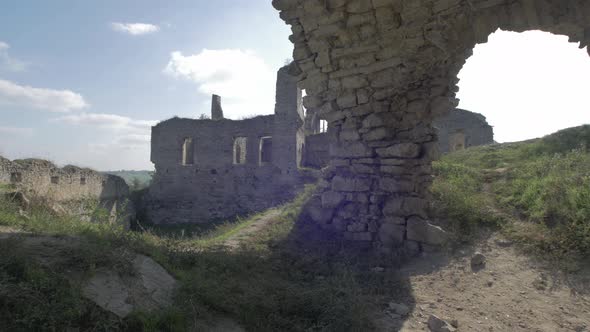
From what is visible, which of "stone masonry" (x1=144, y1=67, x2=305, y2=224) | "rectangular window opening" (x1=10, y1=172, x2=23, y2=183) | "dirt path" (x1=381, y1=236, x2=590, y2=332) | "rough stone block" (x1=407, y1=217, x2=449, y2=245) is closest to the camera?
"dirt path" (x1=381, y1=236, x2=590, y2=332)

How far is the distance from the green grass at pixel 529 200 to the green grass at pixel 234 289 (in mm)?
1767

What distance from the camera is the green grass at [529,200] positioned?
4.32 m

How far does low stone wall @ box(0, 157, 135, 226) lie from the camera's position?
963 cm

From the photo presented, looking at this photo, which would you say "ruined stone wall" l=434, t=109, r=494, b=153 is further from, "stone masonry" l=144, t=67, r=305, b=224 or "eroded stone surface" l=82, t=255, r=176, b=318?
"eroded stone surface" l=82, t=255, r=176, b=318

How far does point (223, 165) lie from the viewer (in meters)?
18.5

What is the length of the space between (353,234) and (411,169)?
50.1 inches

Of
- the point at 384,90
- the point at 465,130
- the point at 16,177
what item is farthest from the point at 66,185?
the point at 465,130

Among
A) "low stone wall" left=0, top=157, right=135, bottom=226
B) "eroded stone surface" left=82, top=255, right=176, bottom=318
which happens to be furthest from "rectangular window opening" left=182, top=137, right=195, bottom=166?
"eroded stone surface" left=82, top=255, right=176, bottom=318

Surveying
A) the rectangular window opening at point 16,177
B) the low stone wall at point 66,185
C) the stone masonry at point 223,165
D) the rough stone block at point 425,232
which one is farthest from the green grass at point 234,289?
the stone masonry at point 223,165

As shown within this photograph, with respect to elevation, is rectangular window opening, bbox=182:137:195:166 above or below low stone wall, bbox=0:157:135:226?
above

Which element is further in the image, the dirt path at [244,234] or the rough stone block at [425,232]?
the dirt path at [244,234]

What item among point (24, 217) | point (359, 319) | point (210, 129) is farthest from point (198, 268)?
point (210, 129)

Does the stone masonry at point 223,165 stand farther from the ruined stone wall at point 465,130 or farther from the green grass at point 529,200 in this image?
the green grass at point 529,200

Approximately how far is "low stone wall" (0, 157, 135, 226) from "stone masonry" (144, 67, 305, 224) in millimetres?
2186
